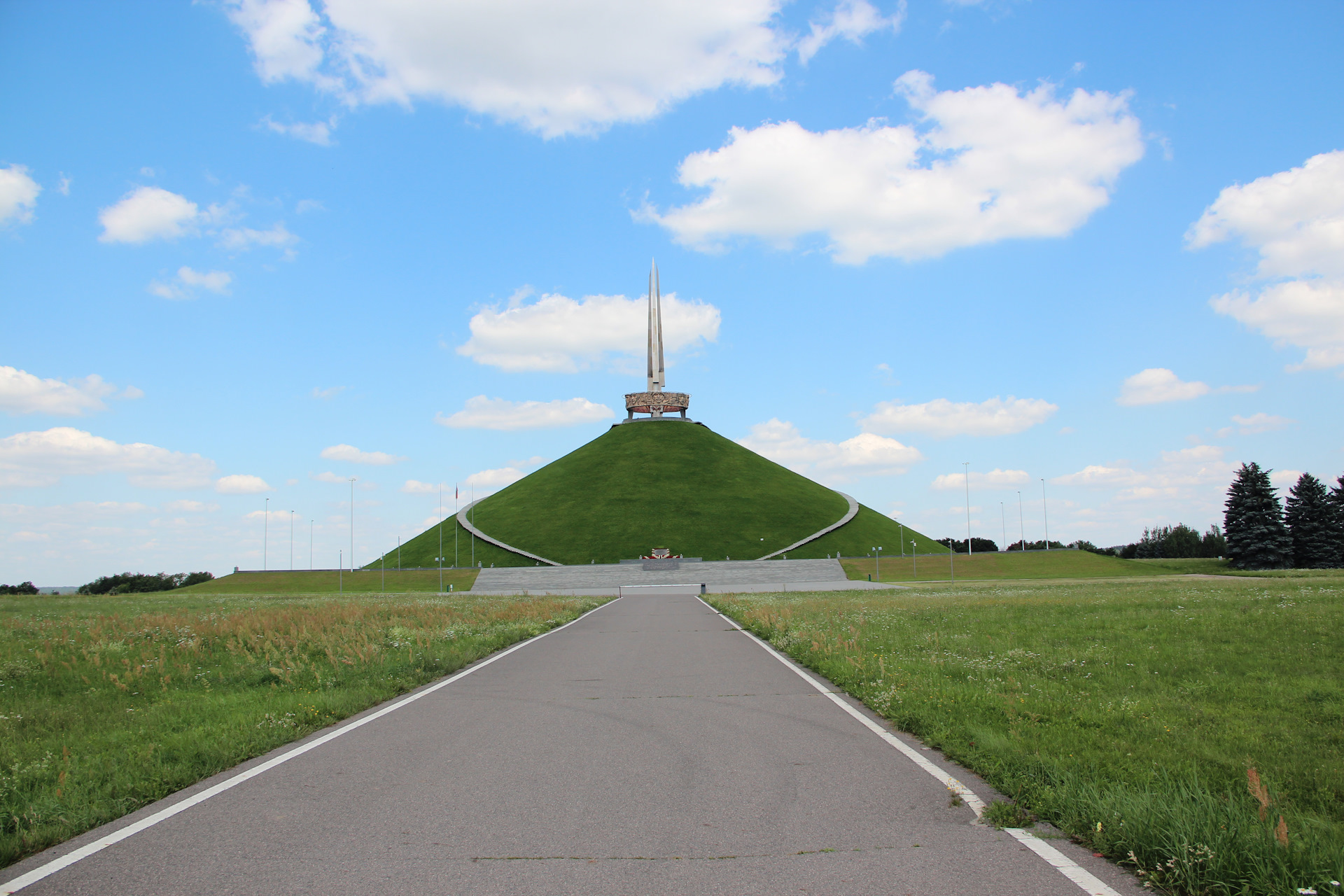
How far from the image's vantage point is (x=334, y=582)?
83.5 m

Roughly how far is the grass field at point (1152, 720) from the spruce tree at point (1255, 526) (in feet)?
232

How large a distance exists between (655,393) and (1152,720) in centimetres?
12482

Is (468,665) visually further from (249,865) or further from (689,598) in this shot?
(689,598)

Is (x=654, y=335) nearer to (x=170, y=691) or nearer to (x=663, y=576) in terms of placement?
(x=663, y=576)

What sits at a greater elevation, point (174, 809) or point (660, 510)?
point (660, 510)

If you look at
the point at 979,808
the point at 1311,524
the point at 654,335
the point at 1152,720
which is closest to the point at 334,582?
the point at 654,335

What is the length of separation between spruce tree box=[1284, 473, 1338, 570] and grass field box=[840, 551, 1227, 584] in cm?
639

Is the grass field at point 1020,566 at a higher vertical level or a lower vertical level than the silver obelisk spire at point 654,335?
lower

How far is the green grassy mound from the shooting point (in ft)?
325

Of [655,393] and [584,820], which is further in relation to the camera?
[655,393]

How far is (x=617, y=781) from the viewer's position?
675 cm

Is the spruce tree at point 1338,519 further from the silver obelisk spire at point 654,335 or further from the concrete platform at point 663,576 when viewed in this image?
the silver obelisk spire at point 654,335

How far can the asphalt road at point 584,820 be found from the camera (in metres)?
4.63

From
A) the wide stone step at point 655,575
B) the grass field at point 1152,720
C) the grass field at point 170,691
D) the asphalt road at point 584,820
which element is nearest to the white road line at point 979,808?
the asphalt road at point 584,820
